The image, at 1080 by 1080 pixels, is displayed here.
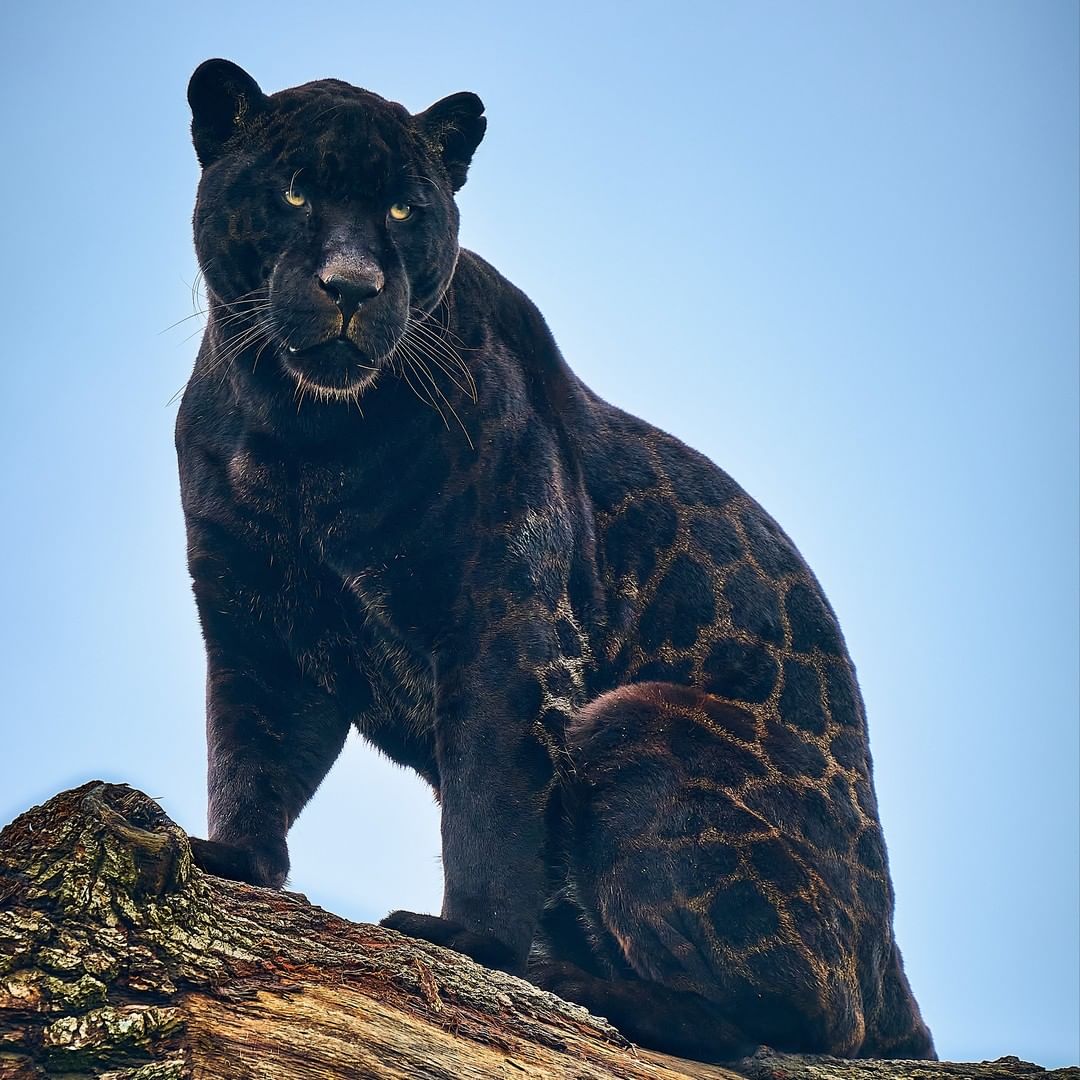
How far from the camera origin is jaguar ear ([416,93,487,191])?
733 centimetres

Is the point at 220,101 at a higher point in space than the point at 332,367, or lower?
higher

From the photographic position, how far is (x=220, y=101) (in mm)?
6852

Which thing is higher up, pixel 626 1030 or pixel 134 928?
pixel 626 1030

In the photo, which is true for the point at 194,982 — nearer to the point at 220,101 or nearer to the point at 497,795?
the point at 497,795

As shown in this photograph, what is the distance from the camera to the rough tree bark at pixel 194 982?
12.5ft

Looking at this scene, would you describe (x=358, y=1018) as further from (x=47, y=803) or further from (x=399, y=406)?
(x=399, y=406)

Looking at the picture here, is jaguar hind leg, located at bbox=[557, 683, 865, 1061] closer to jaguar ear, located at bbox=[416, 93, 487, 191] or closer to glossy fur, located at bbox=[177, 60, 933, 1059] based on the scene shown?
glossy fur, located at bbox=[177, 60, 933, 1059]

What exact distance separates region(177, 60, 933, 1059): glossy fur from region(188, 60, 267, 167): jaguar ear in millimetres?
11

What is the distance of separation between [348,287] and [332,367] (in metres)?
A: 0.44

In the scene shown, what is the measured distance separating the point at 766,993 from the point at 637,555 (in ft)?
8.14

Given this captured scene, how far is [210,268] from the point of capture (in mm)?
6785

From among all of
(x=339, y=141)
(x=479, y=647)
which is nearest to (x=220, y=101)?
(x=339, y=141)

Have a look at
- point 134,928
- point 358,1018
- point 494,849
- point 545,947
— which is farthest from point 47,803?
point 545,947

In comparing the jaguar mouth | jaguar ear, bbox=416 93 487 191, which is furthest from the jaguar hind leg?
jaguar ear, bbox=416 93 487 191
